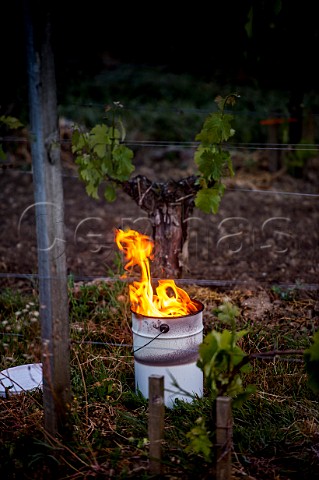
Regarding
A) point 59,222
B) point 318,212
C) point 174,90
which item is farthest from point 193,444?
point 174,90

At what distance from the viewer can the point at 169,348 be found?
3.13 m

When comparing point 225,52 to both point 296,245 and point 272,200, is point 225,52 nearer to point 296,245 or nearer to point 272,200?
point 272,200

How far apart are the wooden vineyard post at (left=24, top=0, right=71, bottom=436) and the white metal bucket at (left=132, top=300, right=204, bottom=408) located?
1.82ft

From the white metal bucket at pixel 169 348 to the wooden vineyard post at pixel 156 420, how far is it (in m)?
0.61

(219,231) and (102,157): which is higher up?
(102,157)

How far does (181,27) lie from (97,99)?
2087 millimetres

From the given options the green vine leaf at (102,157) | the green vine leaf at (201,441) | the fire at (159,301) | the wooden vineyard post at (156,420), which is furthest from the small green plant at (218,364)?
the green vine leaf at (102,157)

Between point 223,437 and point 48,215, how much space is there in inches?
42.2

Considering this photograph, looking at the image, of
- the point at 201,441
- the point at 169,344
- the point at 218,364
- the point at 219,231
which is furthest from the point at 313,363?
the point at 219,231

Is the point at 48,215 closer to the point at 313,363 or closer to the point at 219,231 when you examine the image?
the point at 313,363

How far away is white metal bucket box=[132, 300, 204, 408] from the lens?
310 centimetres

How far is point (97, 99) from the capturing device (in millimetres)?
11805

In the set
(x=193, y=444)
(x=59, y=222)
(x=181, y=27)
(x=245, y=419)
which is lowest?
(x=245, y=419)

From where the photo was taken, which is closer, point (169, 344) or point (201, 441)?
point (201, 441)
